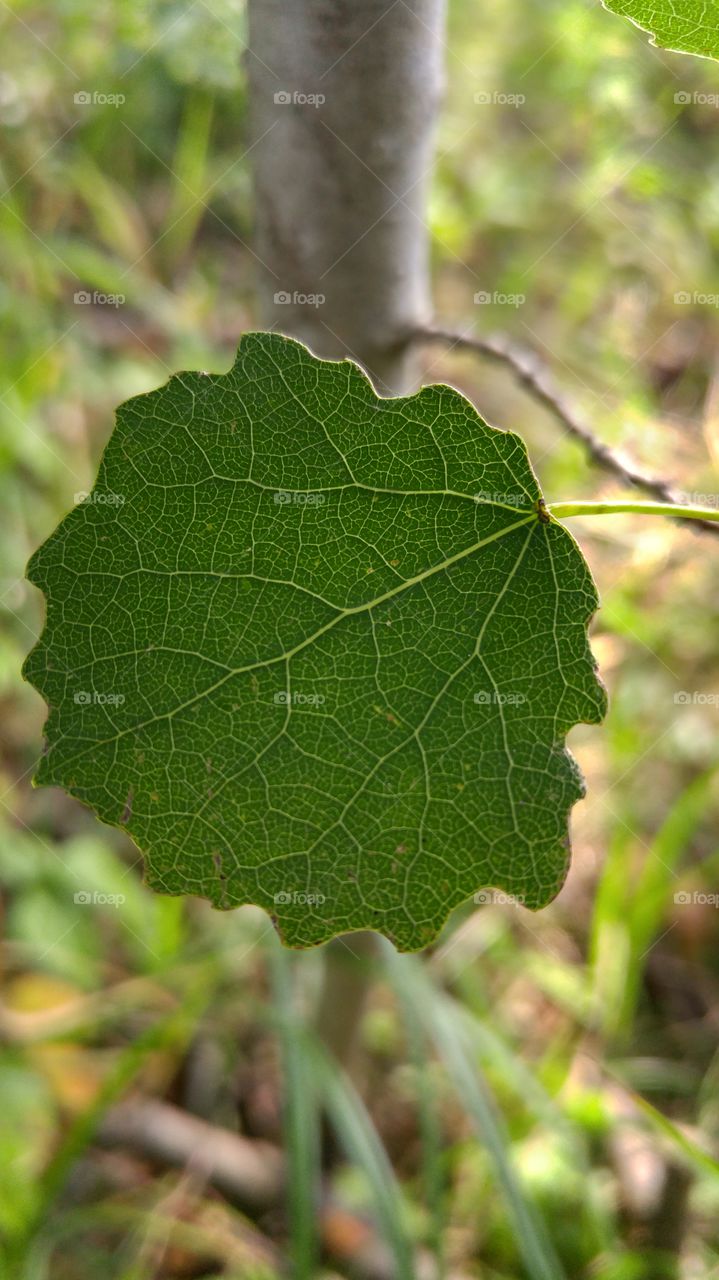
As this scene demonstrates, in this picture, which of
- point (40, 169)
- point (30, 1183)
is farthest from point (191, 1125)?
point (40, 169)

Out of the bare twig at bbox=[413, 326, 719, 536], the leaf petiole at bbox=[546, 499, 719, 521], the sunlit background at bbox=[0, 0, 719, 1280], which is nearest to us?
the leaf petiole at bbox=[546, 499, 719, 521]

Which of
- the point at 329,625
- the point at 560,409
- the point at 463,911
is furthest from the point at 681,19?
the point at 463,911

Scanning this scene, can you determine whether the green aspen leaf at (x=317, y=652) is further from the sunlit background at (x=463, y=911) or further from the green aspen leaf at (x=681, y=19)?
the sunlit background at (x=463, y=911)

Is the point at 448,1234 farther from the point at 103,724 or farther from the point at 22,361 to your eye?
the point at 22,361

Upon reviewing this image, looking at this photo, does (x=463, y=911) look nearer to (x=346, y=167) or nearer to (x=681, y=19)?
(x=346, y=167)

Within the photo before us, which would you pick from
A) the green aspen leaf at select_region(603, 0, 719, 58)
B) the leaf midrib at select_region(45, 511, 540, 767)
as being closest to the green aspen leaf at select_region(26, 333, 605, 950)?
the leaf midrib at select_region(45, 511, 540, 767)

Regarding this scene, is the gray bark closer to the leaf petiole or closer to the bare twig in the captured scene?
the bare twig
